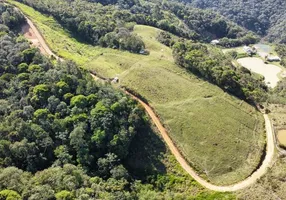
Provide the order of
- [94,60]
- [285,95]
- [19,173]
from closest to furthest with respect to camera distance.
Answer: [19,173] < [94,60] < [285,95]

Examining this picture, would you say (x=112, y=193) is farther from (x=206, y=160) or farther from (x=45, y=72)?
(x=45, y=72)

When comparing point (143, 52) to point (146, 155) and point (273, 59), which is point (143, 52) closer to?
point (146, 155)

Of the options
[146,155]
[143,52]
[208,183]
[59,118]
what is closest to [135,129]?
[146,155]

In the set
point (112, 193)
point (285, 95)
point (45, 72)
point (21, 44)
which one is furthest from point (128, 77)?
point (285, 95)

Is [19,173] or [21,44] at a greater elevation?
[21,44]

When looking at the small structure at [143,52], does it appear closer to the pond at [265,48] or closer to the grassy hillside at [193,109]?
the grassy hillside at [193,109]

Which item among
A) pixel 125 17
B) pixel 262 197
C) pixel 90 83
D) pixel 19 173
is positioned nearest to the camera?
pixel 19 173
